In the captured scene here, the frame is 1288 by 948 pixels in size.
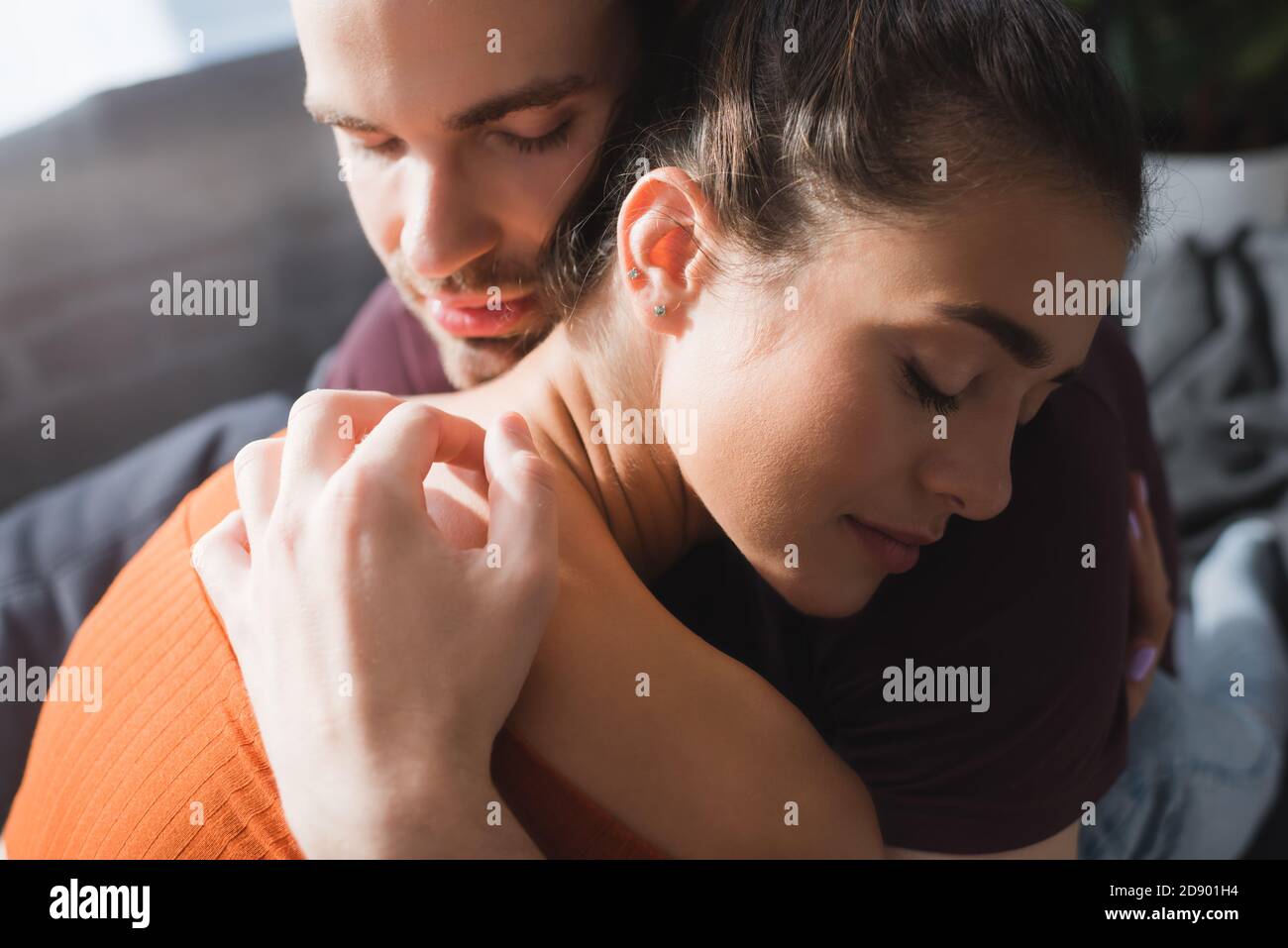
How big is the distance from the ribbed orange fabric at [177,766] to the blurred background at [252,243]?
1.27 ft

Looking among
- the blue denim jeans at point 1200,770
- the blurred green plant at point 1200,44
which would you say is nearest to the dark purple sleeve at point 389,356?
the blue denim jeans at point 1200,770

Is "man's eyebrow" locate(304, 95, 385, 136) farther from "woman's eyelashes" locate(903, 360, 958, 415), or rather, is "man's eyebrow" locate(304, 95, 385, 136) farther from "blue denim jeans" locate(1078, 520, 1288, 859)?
"blue denim jeans" locate(1078, 520, 1288, 859)

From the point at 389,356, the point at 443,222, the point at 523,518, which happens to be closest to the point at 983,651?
the point at 523,518

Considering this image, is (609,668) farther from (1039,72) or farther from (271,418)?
(271,418)

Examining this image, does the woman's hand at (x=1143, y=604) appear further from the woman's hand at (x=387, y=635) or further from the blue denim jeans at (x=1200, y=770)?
the woman's hand at (x=387, y=635)

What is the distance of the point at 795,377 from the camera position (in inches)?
19.6

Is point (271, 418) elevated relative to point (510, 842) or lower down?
elevated

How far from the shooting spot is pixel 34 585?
0.86m

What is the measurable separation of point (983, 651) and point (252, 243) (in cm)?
79

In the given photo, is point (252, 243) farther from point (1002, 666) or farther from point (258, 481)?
point (1002, 666)

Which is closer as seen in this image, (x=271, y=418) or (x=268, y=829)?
(x=268, y=829)
